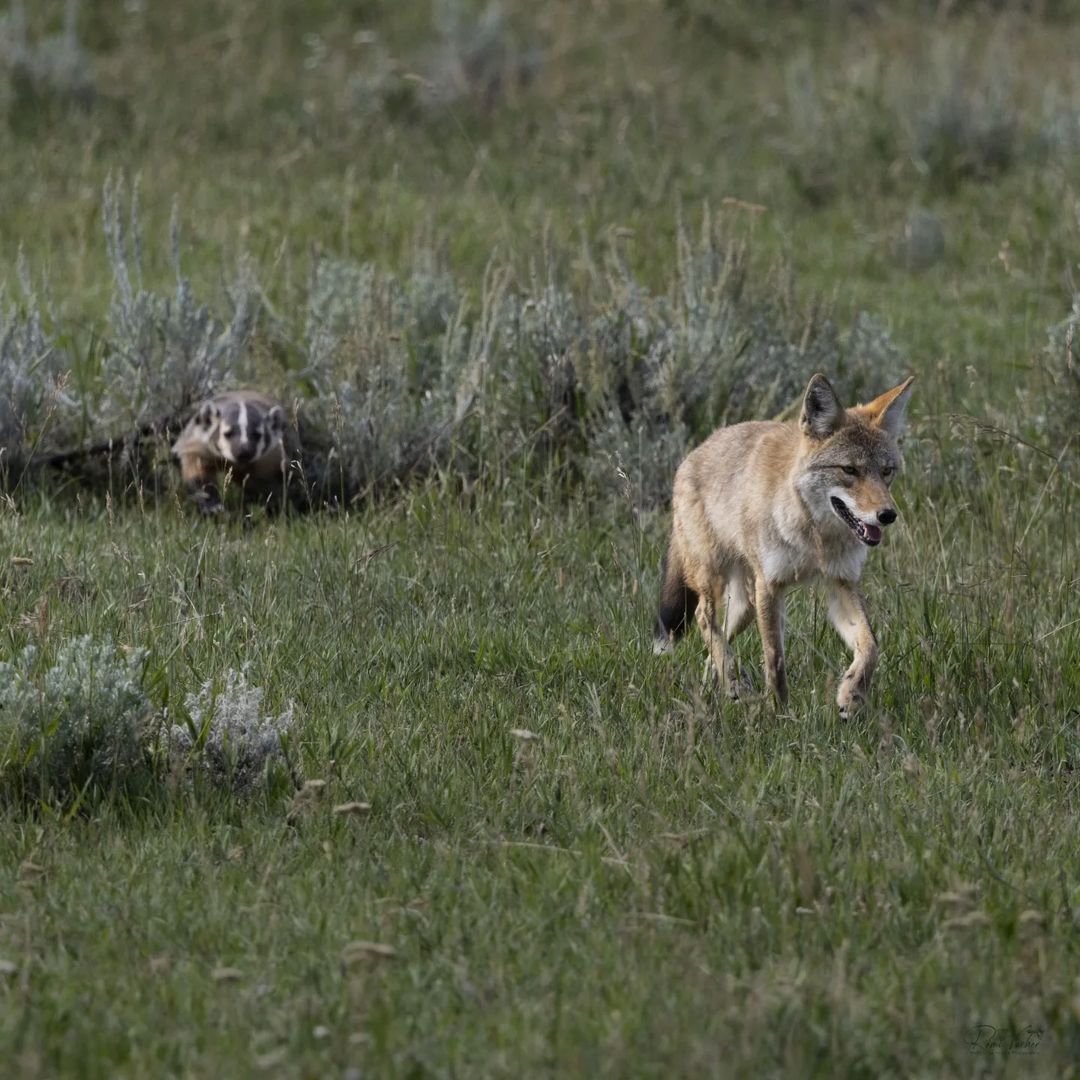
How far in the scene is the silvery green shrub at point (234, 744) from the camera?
470 cm

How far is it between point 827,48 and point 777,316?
9503 millimetres

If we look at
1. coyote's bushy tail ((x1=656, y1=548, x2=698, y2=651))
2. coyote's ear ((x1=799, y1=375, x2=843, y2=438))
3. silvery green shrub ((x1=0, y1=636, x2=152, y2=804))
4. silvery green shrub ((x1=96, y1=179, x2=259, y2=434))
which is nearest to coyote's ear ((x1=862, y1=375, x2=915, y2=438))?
coyote's ear ((x1=799, y1=375, x2=843, y2=438))

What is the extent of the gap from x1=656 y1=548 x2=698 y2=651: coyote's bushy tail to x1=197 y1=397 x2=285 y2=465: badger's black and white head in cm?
223

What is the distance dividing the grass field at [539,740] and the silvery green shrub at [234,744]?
0.06 metres

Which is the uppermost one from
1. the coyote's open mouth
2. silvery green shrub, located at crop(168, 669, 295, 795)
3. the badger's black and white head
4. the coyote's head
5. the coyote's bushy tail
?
the coyote's head

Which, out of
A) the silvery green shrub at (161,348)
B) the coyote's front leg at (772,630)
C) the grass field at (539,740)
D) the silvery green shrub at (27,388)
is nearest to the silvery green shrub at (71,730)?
the grass field at (539,740)

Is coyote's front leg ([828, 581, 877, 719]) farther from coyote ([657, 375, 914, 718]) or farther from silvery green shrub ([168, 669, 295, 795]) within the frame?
silvery green shrub ([168, 669, 295, 795])

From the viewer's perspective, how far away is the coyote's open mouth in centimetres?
543

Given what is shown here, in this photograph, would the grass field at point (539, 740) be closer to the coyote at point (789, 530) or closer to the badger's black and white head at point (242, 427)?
the coyote at point (789, 530)

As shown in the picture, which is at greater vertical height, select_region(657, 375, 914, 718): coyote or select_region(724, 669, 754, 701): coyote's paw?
select_region(657, 375, 914, 718): coyote

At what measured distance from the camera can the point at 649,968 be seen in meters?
3.70

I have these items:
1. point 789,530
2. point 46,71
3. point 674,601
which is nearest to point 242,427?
point 674,601

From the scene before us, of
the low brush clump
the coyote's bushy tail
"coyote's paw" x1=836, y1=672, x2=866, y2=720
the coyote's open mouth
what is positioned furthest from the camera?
the low brush clump

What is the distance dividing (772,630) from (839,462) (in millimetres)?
584
